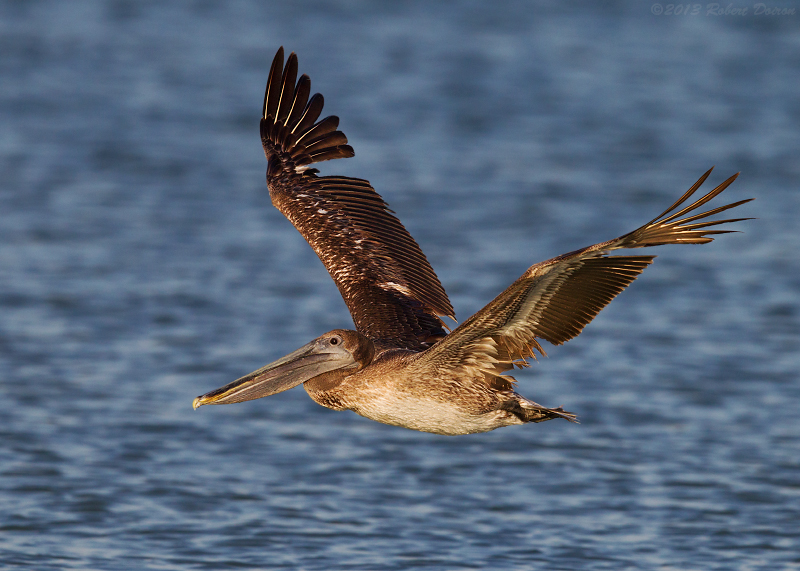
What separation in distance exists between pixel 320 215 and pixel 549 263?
3020 millimetres

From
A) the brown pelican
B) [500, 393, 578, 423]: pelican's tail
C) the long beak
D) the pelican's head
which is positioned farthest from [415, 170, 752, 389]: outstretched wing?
the long beak

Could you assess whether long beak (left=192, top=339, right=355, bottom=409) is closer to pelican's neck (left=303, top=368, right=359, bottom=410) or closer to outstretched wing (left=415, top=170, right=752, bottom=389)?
pelican's neck (left=303, top=368, right=359, bottom=410)

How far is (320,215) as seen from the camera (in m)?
8.52

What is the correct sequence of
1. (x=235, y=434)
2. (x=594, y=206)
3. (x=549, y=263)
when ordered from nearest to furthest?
1. (x=549, y=263)
2. (x=235, y=434)
3. (x=594, y=206)

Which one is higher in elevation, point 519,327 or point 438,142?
point 438,142

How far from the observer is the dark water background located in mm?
8742

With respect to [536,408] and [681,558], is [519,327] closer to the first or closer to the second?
[536,408]

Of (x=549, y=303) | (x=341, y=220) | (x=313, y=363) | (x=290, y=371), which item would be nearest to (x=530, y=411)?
(x=549, y=303)

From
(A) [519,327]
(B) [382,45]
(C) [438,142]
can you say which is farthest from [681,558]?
(B) [382,45]

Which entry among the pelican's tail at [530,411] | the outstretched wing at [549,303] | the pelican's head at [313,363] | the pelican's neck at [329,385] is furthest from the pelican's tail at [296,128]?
the pelican's tail at [530,411]

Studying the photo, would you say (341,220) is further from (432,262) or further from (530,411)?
(432,262)

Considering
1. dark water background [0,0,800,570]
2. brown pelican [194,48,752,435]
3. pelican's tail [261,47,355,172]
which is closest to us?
brown pelican [194,48,752,435]

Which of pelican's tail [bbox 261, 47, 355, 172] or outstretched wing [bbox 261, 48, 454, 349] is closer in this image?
outstretched wing [bbox 261, 48, 454, 349]

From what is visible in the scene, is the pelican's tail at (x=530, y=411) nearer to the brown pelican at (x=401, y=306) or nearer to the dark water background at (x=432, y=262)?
the brown pelican at (x=401, y=306)
